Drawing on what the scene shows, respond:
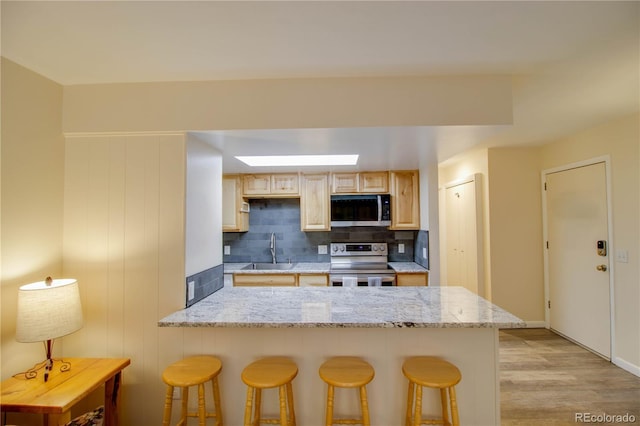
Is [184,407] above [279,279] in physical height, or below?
below

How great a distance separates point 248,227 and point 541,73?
143 inches

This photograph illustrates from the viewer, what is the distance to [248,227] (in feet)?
13.4

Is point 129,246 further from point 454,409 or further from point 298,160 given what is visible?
point 454,409

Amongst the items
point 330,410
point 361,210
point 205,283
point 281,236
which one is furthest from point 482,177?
point 205,283

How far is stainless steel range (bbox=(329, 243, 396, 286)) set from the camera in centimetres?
332

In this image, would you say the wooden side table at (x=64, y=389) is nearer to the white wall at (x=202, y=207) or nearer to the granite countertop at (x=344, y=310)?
the granite countertop at (x=344, y=310)

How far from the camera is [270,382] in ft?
4.84

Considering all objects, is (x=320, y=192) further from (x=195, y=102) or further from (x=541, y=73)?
(x=541, y=73)

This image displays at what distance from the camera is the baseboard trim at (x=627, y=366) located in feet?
8.10

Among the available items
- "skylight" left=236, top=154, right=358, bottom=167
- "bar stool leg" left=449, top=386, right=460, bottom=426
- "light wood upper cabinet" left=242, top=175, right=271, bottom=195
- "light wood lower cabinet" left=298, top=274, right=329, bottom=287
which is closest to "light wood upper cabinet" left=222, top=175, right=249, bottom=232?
"light wood upper cabinet" left=242, top=175, right=271, bottom=195

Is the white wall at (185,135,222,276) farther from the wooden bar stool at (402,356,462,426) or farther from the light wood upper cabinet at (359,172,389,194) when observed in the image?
the light wood upper cabinet at (359,172,389,194)

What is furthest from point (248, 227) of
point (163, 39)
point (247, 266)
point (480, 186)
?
point (480, 186)

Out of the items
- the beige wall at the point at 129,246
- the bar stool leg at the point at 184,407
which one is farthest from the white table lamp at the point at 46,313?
the bar stool leg at the point at 184,407

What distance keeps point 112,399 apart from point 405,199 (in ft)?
11.3
